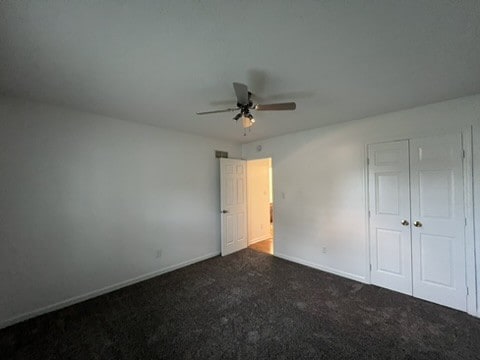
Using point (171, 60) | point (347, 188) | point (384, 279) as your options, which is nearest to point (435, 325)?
point (384, 279)

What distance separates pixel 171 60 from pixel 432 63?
84.4 inches

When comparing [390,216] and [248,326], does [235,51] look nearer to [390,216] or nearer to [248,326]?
[248,326]

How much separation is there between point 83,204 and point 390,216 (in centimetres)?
416

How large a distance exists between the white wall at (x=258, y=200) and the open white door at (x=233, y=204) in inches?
10.9

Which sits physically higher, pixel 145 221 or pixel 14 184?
pixel 14 184

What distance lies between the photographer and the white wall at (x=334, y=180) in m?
2.58

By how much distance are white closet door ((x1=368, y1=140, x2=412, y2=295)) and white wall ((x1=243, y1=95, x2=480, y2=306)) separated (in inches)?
4.8

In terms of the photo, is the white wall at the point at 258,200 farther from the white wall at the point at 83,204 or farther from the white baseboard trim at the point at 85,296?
the white baseboard trim at the point at 85,296

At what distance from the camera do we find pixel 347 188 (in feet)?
10.6

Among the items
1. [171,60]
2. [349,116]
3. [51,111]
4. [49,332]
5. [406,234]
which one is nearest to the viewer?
[171,60]

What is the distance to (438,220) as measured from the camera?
2502 millimetres

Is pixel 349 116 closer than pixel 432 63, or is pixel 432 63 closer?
pixel 432 63

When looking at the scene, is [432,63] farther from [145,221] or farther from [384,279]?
[145,221]

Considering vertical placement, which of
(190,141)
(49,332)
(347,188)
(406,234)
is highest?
(190,141)
